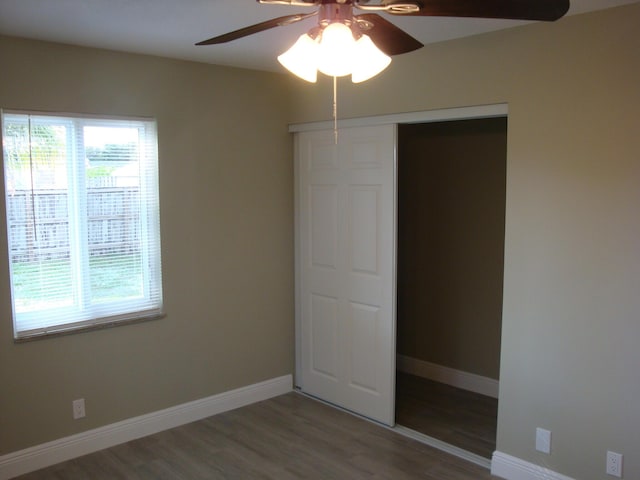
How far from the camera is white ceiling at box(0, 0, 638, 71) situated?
2.58 metres

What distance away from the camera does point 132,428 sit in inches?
147

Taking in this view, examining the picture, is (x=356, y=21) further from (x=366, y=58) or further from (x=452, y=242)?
(x=452, y=242)

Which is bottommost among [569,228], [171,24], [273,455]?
[273,455]

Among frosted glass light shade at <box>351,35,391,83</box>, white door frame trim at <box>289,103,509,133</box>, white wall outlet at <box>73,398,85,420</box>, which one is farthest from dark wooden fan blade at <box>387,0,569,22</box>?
white wall outlet at <box>73,398,85,420</box>

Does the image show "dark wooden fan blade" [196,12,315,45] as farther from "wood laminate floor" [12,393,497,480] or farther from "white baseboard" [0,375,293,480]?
"white baseboard" [0,375,293,480]

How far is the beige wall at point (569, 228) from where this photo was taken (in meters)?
2.71

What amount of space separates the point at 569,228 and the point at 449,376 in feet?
7.28

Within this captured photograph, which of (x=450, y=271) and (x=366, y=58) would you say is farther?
(x=450, y=271)

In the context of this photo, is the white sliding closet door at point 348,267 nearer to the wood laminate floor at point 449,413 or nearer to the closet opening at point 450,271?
the wood laminate floor at point 449,413

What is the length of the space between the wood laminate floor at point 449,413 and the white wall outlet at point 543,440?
1.64 ft

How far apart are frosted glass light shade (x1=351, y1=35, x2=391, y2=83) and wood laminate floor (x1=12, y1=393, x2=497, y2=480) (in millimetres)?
2353

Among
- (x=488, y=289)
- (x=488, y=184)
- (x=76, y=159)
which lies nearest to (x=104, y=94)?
(x=76, y=159)

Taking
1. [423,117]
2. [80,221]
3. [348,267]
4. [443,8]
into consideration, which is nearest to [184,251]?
[80,221]

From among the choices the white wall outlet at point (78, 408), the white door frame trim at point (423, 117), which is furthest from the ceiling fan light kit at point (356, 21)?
the white wall outlet at point (78, 408)
